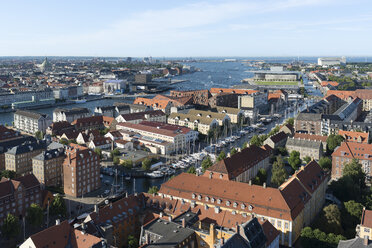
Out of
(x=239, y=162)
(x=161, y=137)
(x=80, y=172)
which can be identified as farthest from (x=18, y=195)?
(x=161, y=137)

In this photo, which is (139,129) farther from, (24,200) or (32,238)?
(32,238)

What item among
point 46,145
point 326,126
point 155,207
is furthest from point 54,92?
point 155,207

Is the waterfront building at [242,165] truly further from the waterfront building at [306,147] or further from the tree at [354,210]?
the tree at [354,210]

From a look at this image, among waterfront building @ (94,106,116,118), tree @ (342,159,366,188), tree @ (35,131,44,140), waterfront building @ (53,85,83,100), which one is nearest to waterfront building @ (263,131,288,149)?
tree @ (342,159,366,188)

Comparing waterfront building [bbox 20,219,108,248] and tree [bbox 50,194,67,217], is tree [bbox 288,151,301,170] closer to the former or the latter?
tree [bbox 50,194,67,217]

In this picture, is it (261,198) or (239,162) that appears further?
(239,162)

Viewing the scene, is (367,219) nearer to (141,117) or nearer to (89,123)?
(141,117)
